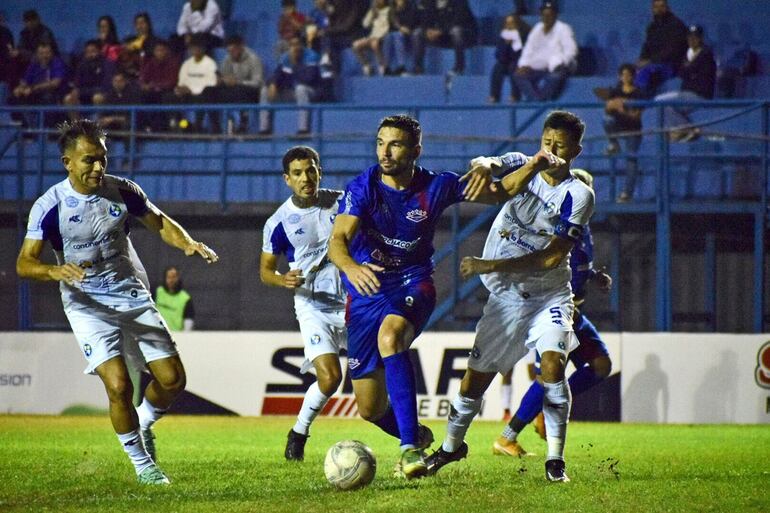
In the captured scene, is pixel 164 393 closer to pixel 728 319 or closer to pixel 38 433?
pixel 38 433

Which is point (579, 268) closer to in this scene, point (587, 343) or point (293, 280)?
point (587, 343)

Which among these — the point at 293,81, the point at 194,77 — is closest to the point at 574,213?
the point at 293,81

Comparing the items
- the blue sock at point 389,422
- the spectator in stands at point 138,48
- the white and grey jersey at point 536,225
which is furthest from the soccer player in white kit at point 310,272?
the spectator in stands at point 138,48

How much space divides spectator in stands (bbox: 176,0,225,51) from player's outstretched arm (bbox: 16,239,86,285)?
465 inches

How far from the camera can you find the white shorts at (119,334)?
7660 millimetres

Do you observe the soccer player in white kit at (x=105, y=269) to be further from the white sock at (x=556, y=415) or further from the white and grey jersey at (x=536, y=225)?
the white sock at (x=556, y=415)

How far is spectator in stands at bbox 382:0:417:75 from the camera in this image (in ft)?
60.3

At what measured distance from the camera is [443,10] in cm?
1831

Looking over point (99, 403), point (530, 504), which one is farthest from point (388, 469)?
point (99, 403)

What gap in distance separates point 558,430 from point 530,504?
1097mm

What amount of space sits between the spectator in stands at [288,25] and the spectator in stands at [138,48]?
174cm

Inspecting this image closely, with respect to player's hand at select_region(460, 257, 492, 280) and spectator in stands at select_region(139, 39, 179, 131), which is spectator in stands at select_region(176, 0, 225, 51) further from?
player's hand at select_region(460, 257, 492, 280)

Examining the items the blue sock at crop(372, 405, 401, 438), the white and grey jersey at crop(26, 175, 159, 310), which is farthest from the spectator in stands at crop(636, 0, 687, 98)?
the white and grey jersey at crop(26, 175, 159, 310)

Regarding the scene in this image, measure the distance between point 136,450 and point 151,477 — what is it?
190mm
